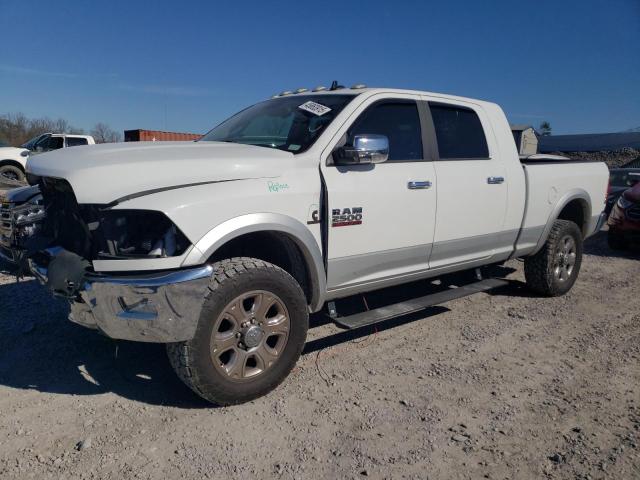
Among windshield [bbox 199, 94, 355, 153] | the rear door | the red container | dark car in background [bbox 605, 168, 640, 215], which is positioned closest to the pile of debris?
dark car in background [bbox 605, 168, 640, 215]

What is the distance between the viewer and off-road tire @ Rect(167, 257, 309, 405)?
2.84 m

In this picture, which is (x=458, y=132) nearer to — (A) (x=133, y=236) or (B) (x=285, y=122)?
(B) (x=285, y=122)

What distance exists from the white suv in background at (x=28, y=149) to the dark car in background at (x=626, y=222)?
13.3m

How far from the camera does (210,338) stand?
2891 mm

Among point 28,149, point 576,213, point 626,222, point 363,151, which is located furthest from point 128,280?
point 28,149

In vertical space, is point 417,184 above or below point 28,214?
above

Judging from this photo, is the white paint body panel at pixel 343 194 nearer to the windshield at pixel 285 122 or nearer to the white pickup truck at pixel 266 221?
the white pickup truck at pixel 266 221

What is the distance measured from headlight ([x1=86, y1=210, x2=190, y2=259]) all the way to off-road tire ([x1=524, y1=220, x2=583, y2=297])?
4.09 metres

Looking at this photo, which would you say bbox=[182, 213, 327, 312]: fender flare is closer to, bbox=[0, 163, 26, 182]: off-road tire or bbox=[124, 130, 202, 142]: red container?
bbox=[0, 163, 26, 182]: off-road tire

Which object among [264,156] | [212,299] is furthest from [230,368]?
[264,156]

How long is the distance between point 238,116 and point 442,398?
2918 mm

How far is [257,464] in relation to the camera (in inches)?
101

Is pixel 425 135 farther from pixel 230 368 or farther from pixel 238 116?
pixel 230 368

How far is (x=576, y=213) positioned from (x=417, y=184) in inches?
121
